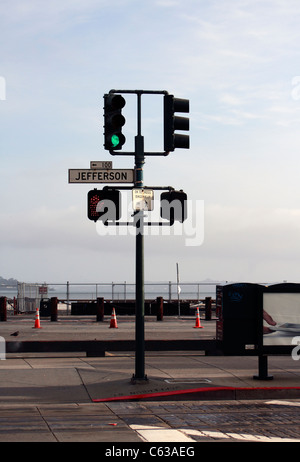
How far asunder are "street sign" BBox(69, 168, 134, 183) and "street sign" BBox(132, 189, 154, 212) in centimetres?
30

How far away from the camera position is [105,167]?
43.9ft

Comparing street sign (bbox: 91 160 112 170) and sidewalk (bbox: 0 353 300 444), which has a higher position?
street sign (bbox: 91 160 112 170)

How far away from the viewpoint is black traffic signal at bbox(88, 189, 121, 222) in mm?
12938

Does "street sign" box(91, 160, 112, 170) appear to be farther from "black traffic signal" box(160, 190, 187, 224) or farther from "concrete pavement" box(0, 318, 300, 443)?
"concrete pavement" box(0, 318, 300, 443)

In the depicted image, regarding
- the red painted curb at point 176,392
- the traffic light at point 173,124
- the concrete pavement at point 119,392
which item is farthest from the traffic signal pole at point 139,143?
the red painted curb at point 176,392

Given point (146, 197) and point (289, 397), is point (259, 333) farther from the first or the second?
point (146, 197)

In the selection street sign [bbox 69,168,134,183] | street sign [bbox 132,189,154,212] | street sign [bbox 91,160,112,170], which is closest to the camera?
street sign [bbox 132,189,154,212]

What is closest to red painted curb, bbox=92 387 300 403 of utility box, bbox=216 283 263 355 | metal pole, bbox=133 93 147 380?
metal pole, bbox=133 93 147 380

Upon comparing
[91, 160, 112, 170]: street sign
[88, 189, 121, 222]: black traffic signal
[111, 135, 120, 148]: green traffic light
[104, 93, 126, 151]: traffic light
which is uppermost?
[104, 93, 126, 151]: traffic light

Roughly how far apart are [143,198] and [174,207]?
0.62m

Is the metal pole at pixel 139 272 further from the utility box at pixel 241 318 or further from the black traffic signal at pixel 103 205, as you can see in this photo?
the utility box at pixel 241 318
